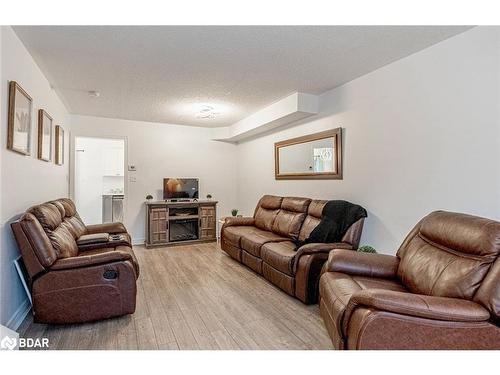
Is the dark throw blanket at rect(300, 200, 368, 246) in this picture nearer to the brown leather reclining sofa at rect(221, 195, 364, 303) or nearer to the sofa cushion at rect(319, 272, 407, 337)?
the brown leather reclining sofa at rect(221, 195, 364, 303)

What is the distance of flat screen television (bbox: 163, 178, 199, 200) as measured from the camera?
5508 millimetres

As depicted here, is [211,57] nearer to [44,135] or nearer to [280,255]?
[44,135]

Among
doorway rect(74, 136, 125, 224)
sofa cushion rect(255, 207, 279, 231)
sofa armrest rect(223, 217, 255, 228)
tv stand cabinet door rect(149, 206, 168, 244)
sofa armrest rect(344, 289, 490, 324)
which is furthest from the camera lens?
doorway rect(74, 136, 125, 224)

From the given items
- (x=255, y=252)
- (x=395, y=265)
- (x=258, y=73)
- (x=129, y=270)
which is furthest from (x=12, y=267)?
(x=395, y=265)

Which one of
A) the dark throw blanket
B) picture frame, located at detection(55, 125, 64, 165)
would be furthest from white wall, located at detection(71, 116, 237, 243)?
the dark throw blanket

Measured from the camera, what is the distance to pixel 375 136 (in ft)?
9.97

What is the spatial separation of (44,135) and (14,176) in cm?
98

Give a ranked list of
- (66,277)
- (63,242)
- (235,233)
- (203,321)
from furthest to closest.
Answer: (235,233) < (63,242) < (203,321) < (66,277)

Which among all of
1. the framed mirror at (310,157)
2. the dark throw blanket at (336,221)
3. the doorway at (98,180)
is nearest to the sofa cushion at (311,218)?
the dark throw blanket at (336,221)

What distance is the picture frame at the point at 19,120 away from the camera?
6.88 feet

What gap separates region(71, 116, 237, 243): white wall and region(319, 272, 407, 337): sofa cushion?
4234 mm

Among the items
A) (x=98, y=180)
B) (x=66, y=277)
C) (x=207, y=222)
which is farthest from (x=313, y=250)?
(x=98, y=180)

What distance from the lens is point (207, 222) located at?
18.3 ft
